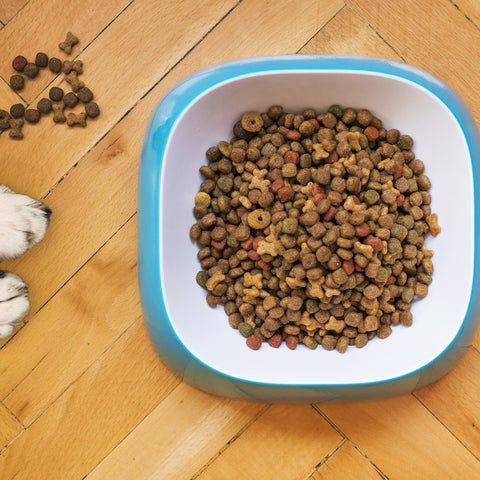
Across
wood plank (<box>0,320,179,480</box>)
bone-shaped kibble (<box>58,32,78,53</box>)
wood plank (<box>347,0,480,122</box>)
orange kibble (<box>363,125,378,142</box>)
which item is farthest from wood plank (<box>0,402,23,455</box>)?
wood plank (<box>347,0,480,122</box>)

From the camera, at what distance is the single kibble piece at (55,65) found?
0.91m

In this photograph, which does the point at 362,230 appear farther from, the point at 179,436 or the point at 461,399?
the point at 179,436

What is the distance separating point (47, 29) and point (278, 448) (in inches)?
33.9

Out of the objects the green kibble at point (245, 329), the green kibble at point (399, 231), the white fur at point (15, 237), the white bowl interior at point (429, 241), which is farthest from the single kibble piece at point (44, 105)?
the green kibble at point (399, 231)

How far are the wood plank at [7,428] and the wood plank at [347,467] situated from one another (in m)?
0.54

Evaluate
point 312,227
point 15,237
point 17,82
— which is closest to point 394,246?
point 312,227

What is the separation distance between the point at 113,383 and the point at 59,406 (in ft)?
0.36

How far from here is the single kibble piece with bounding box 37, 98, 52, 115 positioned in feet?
2.98

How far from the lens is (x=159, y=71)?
919mm

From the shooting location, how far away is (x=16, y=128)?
3.00 feet

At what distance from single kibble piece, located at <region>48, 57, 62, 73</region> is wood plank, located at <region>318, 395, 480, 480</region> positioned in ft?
2.60

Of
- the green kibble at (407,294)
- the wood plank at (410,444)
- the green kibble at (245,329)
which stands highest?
the green kibble at (245,329)

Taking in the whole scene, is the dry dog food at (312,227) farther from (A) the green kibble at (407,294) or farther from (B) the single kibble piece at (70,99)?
(B) the single kibble piece at (70,99)

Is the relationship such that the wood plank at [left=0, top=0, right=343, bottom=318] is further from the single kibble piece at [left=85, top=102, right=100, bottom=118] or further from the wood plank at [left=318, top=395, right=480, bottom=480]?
the wood plank at [left=318, top=395, right=480, bottom=480]
